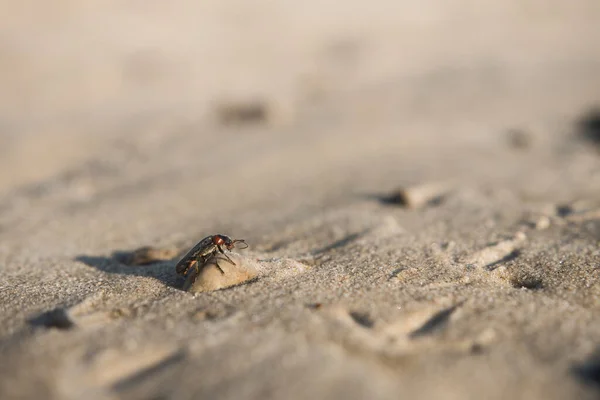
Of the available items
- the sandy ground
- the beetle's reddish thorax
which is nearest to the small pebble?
the sandy ground

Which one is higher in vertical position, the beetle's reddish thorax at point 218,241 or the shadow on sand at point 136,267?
the beetle's reddish thorax at point 218,241

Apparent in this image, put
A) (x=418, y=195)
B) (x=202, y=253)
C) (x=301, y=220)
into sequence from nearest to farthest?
1. (x=202, y=253)
2. (x=301, y=220)
3. (x=418, y=195)

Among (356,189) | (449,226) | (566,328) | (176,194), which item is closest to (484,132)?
(356,189)

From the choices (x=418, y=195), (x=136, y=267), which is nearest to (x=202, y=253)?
(x=136, y=267)

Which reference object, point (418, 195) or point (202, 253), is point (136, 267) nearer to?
point (202, 253)

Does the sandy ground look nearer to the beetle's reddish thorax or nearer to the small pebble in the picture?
the small pebble

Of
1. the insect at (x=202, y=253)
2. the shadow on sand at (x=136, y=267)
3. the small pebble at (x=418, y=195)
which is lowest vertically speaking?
the small pebble at (x=418, y=195)

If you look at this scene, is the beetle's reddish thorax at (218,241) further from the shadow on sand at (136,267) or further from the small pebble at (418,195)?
the small pebble at (418,195)

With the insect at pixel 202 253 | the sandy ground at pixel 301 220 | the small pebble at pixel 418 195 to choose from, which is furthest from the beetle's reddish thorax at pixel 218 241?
the small pebble at pixel 418 195
